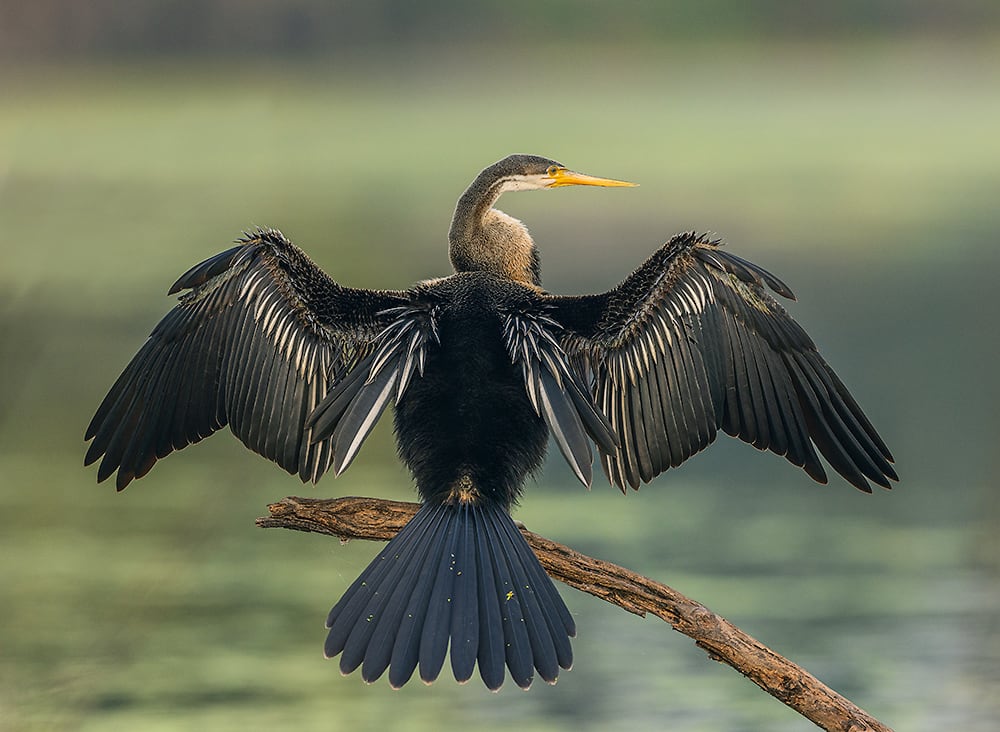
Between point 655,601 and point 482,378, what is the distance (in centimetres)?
52

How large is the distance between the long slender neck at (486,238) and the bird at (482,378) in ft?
0.34

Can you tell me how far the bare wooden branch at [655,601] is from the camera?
2.62m

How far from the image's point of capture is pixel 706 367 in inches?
117

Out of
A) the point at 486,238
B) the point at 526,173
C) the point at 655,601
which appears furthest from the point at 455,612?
the point at 526,173

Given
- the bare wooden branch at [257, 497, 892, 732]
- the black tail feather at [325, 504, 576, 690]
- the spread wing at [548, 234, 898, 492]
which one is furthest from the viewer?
the spread wing at [548, 234, 898, 492]

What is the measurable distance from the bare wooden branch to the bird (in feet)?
0.38

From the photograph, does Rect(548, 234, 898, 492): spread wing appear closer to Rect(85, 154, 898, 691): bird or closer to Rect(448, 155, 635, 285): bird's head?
Rect(85, 154, 898, 691): bird

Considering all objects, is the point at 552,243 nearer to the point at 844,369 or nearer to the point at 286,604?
the point at 844,369

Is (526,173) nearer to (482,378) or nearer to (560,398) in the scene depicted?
(482,378)

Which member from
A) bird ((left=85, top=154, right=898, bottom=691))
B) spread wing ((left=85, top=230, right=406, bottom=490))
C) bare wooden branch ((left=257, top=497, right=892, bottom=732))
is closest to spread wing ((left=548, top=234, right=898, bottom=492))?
bird ((left=85, top=154, right=898, bottom=691))

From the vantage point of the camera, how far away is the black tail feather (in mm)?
2455

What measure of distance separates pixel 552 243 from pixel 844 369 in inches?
77.7

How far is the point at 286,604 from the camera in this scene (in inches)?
202

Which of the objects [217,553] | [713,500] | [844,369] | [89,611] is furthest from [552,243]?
[89,611]
